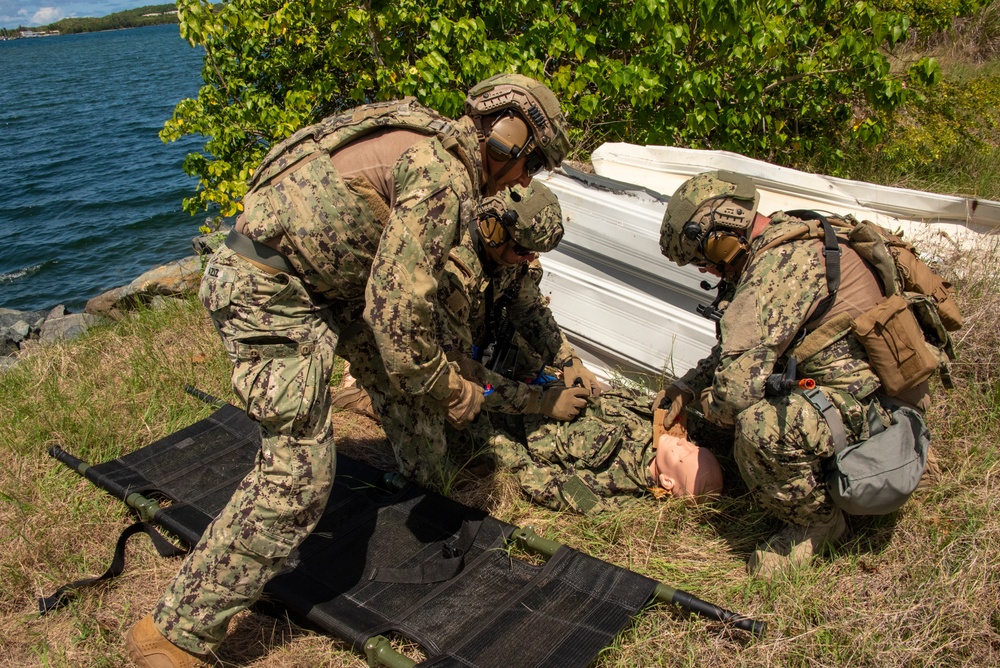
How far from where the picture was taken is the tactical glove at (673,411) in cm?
353

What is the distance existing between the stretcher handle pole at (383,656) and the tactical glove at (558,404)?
1.38 m

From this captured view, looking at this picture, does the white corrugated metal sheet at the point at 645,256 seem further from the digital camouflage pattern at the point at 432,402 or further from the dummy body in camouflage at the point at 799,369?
the dummy body in camouflage at the point at 799,369

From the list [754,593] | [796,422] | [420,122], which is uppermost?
[420,122]

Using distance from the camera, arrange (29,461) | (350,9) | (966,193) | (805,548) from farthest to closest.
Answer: (966,193) → (350,9) → (29,461) → (805,548)

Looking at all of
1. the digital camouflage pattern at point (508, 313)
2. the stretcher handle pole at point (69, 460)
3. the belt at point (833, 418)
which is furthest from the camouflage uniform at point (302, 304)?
the stretcher handle pole at point (69, 460)

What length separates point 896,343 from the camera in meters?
2.66

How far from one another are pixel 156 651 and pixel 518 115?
235 centimetres

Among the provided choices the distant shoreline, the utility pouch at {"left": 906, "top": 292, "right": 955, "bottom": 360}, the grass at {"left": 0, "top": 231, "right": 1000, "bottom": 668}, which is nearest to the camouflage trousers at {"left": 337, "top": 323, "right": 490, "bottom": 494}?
the grass at {"left": 0, "top": 231, "right": 1000, "bottom": 668}

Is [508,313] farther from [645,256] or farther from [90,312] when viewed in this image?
Result: [90,312]

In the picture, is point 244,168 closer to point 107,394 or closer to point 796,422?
point 107,394

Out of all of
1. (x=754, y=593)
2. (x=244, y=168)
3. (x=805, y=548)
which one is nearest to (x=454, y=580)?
Answer: (x=754, y=593)

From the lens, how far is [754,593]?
2797 millimetres

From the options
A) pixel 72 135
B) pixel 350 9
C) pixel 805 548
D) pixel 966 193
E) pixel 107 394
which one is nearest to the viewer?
pixel 805 548

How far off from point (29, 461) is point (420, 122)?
9.64ft
